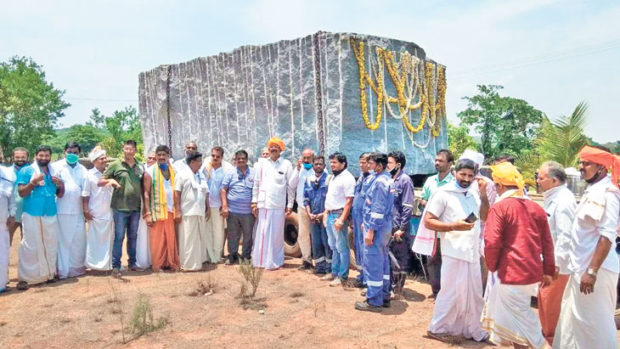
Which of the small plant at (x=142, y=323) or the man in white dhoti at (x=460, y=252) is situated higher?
the man in white dhoti at (x=460, y=252)

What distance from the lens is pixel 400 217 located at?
192 inches

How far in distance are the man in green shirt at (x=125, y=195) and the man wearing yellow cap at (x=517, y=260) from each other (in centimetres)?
442

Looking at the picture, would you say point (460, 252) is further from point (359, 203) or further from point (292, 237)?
point (292, 237)

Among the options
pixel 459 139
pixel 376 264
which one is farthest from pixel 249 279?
pixel 459 139

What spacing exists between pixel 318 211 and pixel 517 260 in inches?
123

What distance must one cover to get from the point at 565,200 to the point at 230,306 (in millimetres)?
3212

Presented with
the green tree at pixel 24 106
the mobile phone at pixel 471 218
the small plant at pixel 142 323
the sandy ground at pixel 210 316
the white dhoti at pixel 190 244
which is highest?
the green tree at pixel 24 106

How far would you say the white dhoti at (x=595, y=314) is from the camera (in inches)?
114

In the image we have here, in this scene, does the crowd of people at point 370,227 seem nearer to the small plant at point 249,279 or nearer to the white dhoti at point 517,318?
the white dhoti at point 517,318

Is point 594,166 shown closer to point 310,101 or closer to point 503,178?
point 503,178

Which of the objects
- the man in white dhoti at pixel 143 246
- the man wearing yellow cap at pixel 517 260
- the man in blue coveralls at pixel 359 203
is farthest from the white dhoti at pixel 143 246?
the man wearing yellow cap at pixel 517 260

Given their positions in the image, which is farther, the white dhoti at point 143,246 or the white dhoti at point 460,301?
the white dhoti at point 143,246

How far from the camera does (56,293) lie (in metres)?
5.05

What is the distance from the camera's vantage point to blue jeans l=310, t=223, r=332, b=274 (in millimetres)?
5799
